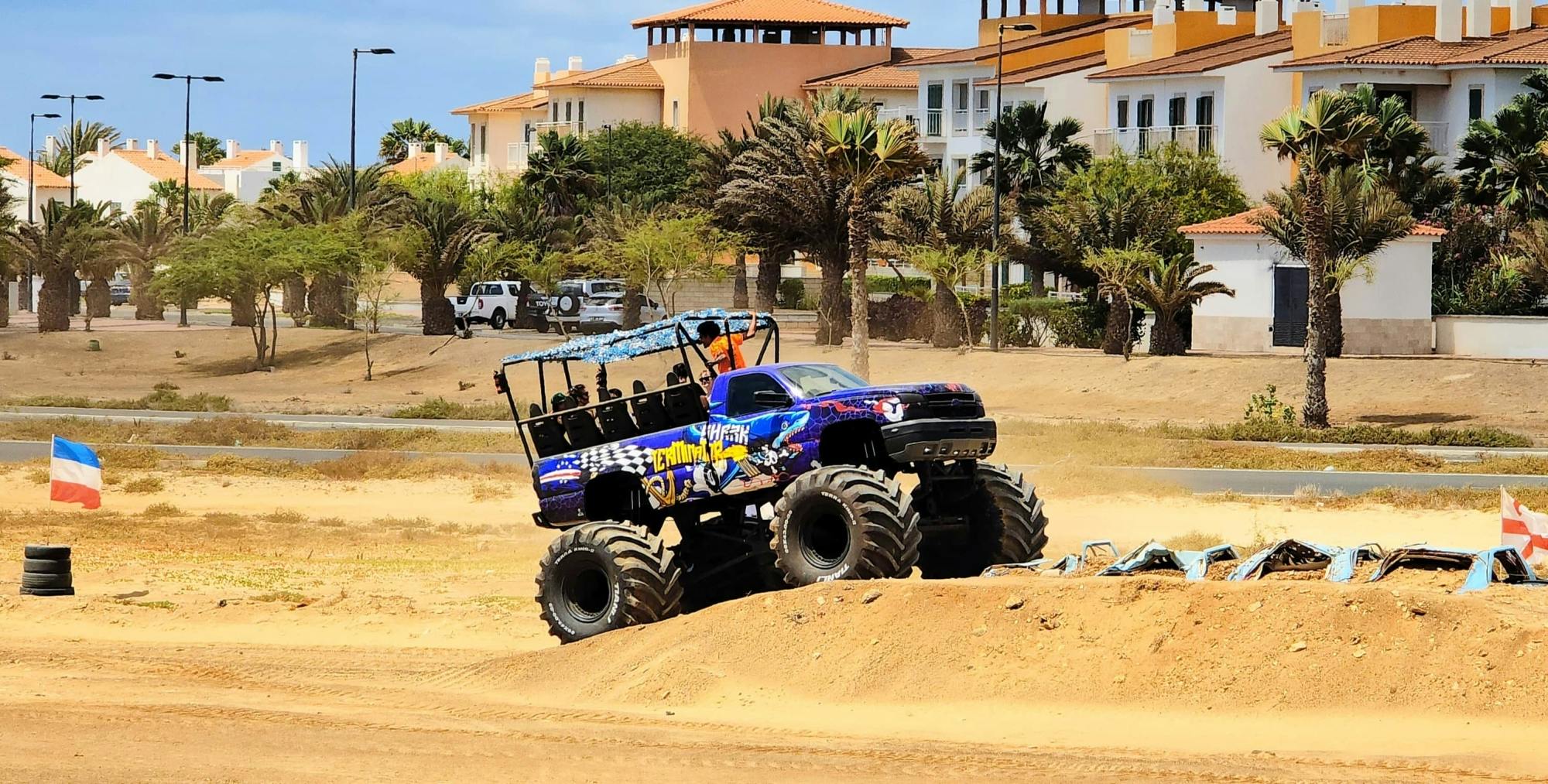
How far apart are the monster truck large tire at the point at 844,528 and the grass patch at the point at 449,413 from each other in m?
32.6

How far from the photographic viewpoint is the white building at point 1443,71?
5688 centimetres

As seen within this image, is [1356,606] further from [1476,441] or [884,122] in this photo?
[884,122]

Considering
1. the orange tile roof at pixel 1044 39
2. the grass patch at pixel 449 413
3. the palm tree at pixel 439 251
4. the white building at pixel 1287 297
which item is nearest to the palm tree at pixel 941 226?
the white building at pixel 1287 297

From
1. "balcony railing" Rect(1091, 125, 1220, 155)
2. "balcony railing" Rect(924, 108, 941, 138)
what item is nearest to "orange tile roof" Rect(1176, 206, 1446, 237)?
"balcony railing" Rect(1091, 125, 1220, 155)

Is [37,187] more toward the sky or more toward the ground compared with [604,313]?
more toward the sky

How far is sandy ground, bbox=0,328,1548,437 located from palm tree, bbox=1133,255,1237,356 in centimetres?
118

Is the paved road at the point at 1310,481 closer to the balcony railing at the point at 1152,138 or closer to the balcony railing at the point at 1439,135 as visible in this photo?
the balcony railing at the point at 1439,135

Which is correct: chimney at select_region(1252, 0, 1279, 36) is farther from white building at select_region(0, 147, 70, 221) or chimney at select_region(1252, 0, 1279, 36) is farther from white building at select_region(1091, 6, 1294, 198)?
white building at select_region(0, 147, 70, 221)

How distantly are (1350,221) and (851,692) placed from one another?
1377 inches

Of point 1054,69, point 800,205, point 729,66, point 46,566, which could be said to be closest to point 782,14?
point 729,66

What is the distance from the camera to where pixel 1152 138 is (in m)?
69.2

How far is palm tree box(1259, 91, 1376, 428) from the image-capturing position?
38750 mm

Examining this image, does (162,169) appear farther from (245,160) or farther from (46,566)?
(46,566)

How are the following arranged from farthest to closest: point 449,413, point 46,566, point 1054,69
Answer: point 1054,69
point 449,413
point 46,566
